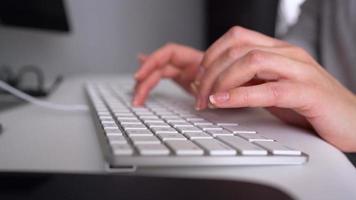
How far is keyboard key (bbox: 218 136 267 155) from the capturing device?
0.30 meters

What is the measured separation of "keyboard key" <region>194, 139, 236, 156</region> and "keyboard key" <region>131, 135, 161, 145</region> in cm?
3

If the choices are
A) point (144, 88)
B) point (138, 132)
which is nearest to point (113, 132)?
point (138, 132)

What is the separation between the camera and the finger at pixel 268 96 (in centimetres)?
40

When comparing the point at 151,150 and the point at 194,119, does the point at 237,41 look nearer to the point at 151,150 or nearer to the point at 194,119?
the point at 194,119

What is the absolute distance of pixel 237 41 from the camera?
51 centimetres

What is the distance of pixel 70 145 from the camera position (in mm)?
375

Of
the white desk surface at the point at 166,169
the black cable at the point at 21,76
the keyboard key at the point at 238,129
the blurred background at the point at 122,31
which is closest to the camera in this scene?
the white desk surface at the point at 166,169

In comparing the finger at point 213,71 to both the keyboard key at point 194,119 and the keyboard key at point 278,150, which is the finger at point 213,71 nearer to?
the keyboard key at point 194,119

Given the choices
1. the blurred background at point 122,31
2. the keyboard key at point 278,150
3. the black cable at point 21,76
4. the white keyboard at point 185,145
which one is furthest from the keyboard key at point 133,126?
the blurred background at point 122,31

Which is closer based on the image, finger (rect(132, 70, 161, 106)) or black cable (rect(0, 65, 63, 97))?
finger (rect(132, 70, 161, 106))

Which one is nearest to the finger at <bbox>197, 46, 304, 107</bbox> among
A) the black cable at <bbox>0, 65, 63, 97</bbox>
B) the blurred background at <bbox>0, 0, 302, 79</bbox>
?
the black cable at <bbox>0, 65, 63, 97</bbox>

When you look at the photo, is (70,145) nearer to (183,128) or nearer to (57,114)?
(183,128)

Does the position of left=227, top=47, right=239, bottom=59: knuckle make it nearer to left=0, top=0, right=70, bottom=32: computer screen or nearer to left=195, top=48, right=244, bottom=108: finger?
left=195, top=48, right=244, bottom=108: finger

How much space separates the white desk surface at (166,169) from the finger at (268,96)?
3cm
